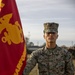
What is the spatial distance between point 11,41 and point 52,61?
2.22ft

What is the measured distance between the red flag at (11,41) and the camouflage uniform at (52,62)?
163 mm

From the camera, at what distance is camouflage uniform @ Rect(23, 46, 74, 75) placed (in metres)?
4.13

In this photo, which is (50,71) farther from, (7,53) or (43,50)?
(7,53)

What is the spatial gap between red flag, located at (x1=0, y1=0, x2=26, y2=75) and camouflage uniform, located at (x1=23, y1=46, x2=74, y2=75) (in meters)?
0.16

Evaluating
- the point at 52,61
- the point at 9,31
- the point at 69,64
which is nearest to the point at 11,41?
the point at 9,31

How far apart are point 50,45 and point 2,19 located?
779mm

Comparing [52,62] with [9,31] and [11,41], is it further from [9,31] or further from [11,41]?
[9,31]

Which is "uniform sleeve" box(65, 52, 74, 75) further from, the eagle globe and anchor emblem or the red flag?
the eagle globe and anchor emblem

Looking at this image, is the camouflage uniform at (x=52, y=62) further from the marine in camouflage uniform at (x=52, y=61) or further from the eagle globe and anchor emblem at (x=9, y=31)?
the eagle globe and anchor emblem at (x=9, y=31)

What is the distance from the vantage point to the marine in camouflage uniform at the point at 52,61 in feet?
13.5

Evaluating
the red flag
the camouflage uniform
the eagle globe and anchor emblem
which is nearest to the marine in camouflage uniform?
the camouflage uniform

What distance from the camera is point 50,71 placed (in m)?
4.14

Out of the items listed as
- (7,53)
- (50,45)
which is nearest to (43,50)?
(50,45)

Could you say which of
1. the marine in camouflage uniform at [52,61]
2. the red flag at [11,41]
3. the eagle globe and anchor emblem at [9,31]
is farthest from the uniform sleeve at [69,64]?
the eagle globe and anchor emblem at [9,31]
